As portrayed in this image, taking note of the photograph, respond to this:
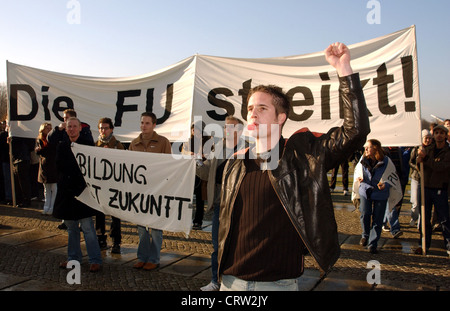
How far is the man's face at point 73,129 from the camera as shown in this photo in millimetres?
5066

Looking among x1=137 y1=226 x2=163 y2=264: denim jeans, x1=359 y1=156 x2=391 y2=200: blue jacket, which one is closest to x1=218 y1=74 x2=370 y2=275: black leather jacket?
x1=137 y1=226 x2=163 y2=264: denim jeans

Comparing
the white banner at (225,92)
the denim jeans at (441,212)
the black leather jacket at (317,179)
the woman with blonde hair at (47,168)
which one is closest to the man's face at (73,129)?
the white banner at (225,92)

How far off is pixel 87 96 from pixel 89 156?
2968 mm

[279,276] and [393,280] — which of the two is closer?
[279,276]

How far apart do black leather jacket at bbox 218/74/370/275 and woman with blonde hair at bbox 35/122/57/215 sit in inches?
303

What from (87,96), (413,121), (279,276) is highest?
(87,96)

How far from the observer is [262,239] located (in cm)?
200

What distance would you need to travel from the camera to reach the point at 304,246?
206 cm

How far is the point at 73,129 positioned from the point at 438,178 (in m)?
5.64

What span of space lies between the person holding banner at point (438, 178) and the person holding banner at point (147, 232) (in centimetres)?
403

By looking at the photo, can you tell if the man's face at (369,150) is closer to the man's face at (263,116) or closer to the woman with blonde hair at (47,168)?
the man's face at (263,116)

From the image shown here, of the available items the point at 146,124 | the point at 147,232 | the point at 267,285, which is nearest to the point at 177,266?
the point at 147,232

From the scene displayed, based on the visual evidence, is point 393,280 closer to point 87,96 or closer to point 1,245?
point 1,245
